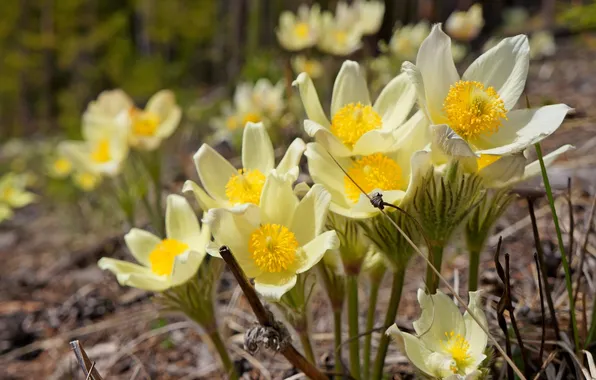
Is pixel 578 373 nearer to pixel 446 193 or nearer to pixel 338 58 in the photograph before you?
pixel 446 193

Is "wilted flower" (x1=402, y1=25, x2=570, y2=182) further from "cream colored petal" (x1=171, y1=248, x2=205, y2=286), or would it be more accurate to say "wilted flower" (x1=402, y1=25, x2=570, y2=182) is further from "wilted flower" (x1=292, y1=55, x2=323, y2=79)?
"wilted flower" (x1=292, y1=55, x2=323, y2=79)

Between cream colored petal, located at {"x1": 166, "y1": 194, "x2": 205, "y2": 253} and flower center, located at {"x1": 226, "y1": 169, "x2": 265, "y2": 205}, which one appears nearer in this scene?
flower center, located at {"x1": 226, "y1": 169, "x2": 265, "y2": 205}

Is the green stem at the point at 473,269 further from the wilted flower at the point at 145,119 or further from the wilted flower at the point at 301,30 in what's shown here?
the wilted flower at the point at 301,30

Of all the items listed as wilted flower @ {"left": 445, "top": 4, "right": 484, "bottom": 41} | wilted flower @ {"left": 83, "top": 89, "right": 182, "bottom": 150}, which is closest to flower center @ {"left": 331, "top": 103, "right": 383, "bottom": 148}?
wilted flower @ {"left": 83, "top": 89, "right": 182, "bottom": 150}

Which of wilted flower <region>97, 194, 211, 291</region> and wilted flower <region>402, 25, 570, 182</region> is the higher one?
wilted flower <region>402, 25, 570, 182</region>

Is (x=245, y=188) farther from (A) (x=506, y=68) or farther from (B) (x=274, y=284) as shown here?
(A) (x=506, y=68)

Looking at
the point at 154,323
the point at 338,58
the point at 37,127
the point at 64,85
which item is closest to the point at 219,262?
the point at 154,323

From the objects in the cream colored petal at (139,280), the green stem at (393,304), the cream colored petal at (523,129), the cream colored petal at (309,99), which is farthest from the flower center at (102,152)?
the cream colored petal at (523,129)
